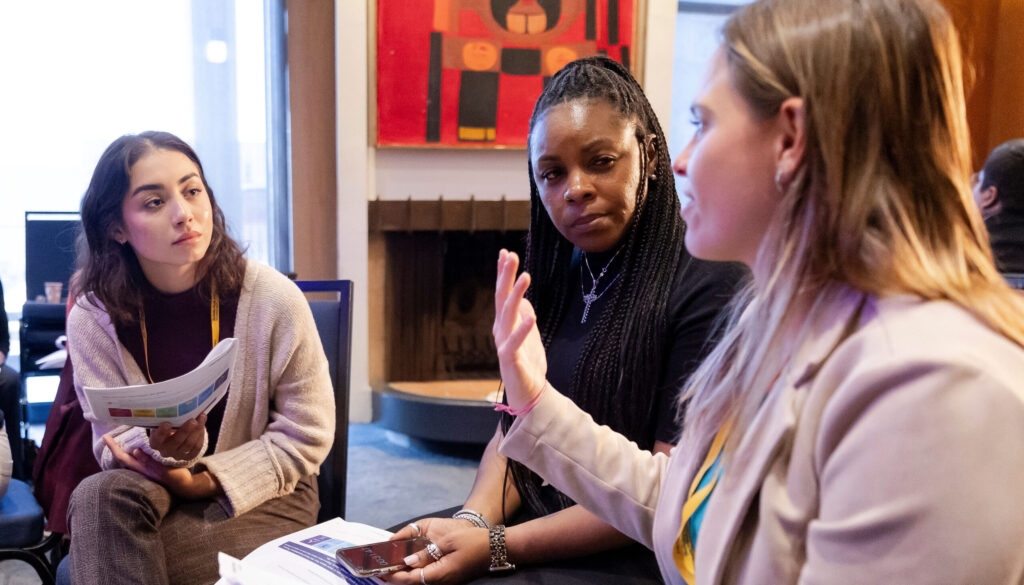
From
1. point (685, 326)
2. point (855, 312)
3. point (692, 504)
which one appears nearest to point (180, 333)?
point (685, 326)

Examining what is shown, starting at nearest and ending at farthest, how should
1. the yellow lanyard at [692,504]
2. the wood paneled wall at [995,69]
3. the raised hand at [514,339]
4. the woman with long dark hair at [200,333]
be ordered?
the yellow lanyard at [692,504], the raised hand at [514,339], the woman with long dark hair at [200,333], the wood paneled wall at [995,69]

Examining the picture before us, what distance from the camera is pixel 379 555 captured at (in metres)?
1.12

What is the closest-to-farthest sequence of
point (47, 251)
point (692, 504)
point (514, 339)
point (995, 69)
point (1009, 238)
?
point (692, 504)
point (514, 339)
point (1009, 238)
point (47, 251)
point (995, 69)

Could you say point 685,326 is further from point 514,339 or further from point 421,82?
point 421,82

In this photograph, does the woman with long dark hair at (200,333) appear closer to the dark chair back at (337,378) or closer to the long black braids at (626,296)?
the dark chair back at (337,378)

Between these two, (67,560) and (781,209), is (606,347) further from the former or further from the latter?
(67,560)

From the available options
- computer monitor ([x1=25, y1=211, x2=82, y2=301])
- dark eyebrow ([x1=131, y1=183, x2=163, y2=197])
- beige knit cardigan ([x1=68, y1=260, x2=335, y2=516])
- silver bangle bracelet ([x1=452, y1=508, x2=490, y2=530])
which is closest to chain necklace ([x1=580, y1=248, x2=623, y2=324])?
silver bangle bracelet ([x1=452, y1=508, x2=490, y2=530])

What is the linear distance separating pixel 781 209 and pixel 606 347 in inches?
24.7


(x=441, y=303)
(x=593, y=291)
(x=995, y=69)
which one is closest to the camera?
(x=593, y=291)

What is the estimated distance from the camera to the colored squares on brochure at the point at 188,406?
121 cm

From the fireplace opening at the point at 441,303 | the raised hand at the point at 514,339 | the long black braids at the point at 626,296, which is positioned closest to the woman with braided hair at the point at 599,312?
the long black braids at the point at 626,296

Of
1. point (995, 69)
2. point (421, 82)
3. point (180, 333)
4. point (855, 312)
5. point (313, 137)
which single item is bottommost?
point (180, 333)

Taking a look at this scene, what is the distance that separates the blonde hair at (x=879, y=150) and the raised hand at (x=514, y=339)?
33cm

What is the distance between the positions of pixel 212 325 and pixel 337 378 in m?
0.29
